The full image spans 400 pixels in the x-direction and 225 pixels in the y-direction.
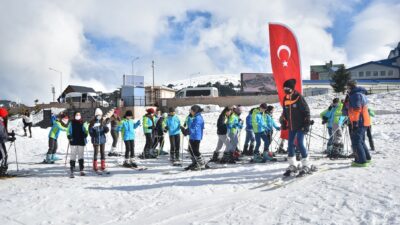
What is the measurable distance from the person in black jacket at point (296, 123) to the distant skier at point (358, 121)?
1.12 m

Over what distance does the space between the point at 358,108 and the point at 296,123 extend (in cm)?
152

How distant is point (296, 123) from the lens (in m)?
6.81

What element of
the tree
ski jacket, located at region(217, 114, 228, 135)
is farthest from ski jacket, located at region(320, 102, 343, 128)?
the tree

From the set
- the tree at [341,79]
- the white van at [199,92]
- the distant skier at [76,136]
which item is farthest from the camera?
the tree at [341,79]

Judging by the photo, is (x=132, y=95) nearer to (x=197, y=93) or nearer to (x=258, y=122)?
(x=197, y=93)

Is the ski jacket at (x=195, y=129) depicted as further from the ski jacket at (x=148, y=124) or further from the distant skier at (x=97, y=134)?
the ski jacket at (x=148, y=124)

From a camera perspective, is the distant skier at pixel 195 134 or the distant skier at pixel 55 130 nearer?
the distant skier at pixel 195 134

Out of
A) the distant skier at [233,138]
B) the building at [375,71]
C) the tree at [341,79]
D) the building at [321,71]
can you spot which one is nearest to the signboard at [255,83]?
the tree at [341,79]

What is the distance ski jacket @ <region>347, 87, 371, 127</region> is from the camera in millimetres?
7164

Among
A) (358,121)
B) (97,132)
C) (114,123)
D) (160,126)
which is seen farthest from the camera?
(114,123)

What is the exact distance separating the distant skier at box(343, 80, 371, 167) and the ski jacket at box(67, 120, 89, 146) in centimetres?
667

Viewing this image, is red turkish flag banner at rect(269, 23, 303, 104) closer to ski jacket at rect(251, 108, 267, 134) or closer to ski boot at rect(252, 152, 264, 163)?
ski jacket at rect(251, 108, 267, 134)

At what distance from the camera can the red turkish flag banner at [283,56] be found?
32.8 ft

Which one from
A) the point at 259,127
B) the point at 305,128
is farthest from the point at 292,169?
the point at 259,127
